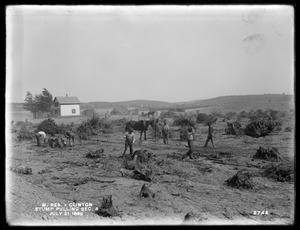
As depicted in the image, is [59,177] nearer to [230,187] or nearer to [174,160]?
[174,160]

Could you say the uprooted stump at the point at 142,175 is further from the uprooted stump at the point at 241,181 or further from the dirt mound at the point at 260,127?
the dirt mound at the point at 260,127

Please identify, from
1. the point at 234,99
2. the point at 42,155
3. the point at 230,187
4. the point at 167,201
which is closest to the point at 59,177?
the point at 42,155

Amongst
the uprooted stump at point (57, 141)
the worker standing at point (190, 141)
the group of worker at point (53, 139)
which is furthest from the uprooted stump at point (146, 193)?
the uprooted stump at point (57, 141)

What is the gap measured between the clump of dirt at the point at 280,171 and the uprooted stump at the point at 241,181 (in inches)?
17.5

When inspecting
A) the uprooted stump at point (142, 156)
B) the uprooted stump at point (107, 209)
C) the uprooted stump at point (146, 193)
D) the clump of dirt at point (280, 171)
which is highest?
the uprooted stump at point (142, 156)

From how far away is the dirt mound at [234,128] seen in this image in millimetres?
5621

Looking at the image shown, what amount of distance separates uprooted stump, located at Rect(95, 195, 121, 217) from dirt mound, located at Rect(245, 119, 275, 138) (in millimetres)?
3401

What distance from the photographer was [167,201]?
491 centimetres

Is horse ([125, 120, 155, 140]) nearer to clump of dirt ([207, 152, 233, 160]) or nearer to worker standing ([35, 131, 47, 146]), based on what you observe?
clump of dirt ([207, 152, 233, 160])

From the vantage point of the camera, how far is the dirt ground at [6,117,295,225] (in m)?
4.85

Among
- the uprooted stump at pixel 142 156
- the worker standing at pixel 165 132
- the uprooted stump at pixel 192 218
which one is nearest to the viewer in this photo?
the uprooted stump at pixel 192 218

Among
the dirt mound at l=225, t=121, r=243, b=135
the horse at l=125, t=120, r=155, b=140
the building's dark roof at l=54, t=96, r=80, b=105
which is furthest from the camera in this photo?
the horse at l=125, t=120, r=155, b=140

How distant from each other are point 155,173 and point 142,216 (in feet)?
3.08

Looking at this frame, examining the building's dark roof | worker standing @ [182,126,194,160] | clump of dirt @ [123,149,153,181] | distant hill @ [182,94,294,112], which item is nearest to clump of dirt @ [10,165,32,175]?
the building's dark roof
